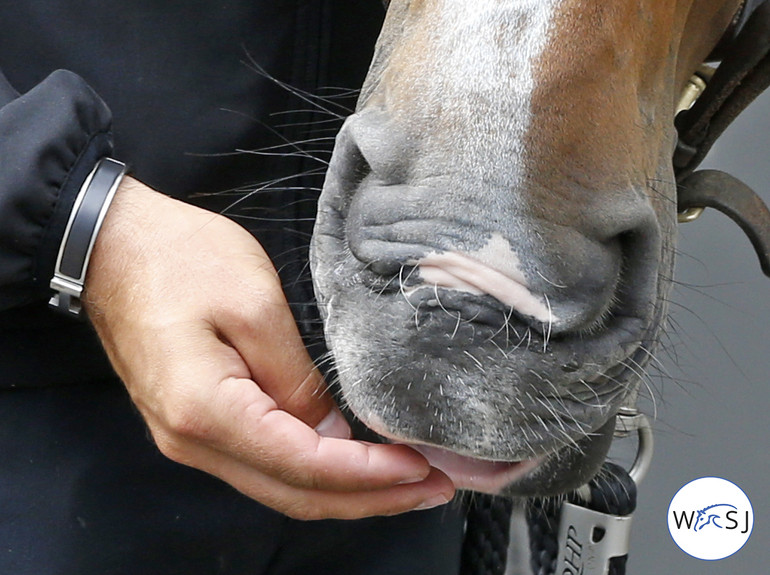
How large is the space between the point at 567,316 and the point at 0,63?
607 millimetres

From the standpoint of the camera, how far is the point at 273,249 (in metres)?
0.96

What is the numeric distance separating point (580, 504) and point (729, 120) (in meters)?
0.41

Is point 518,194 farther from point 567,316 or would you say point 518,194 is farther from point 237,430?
point 237,430

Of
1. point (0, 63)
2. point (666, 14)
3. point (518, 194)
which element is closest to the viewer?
point (518, 194)

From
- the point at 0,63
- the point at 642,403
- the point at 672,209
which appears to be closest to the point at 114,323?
the point at 0,63

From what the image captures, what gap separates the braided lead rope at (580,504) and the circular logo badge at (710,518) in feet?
1.39

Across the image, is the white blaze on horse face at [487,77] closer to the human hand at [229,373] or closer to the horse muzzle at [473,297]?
the horse muzzle at [473,297]

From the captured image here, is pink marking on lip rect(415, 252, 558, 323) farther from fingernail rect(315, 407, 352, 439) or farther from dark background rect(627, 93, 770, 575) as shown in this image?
dark background rect(627, 93, 770, 575)

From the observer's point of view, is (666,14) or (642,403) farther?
(642,403)

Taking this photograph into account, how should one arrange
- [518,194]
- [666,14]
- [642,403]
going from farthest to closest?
[642,403], [666,14], [518,194]

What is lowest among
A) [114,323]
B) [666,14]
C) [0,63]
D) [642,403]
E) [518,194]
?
[642,403]

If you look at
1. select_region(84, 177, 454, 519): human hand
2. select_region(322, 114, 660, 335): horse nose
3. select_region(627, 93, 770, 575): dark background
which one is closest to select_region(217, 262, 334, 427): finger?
select_region(84, 177, 454, 519): human hand

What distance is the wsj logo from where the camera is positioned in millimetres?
1336

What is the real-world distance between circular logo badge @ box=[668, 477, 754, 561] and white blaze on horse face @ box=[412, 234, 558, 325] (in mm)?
857
